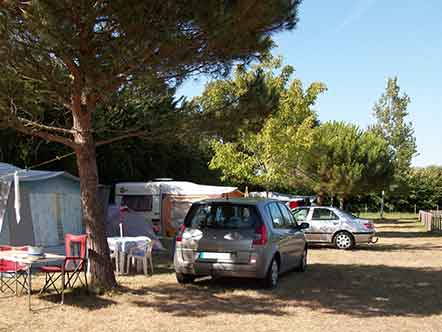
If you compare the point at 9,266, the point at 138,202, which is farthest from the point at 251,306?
the point at 138,202

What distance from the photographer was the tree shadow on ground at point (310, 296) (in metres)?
7.64

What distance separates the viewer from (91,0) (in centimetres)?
712

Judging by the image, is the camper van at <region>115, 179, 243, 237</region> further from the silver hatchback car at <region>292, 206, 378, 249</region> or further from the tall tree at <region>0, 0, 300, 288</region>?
the tall tree at <region>0, 0, 300, 288</region>

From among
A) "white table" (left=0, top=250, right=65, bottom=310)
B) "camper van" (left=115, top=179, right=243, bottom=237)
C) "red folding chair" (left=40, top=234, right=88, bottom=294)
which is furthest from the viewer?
"camper van" (left=115, top=179, right=243, bottom=237)

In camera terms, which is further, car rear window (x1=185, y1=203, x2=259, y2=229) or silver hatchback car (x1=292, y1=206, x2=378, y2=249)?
silver hatchback car (x1=292, y1=206, x2=378, y2=249)

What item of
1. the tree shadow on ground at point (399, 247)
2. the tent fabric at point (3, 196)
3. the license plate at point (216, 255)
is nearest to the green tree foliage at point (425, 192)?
the tree shadow on ground at point (399, 247)

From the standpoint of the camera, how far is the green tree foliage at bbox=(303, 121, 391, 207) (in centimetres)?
2594

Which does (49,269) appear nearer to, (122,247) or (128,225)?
(122,247)

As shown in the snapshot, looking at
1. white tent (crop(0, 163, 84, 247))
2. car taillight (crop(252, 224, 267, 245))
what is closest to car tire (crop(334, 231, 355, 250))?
white tent (crop(0, 163, 84, 247))

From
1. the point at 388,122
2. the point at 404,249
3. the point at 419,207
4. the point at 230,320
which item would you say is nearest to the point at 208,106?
the point at 230,320

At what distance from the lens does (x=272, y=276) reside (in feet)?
30.3

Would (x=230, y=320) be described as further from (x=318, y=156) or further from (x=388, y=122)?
(x=388, y=122)

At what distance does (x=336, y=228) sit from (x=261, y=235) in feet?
27.8

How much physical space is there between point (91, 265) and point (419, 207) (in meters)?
39.2
